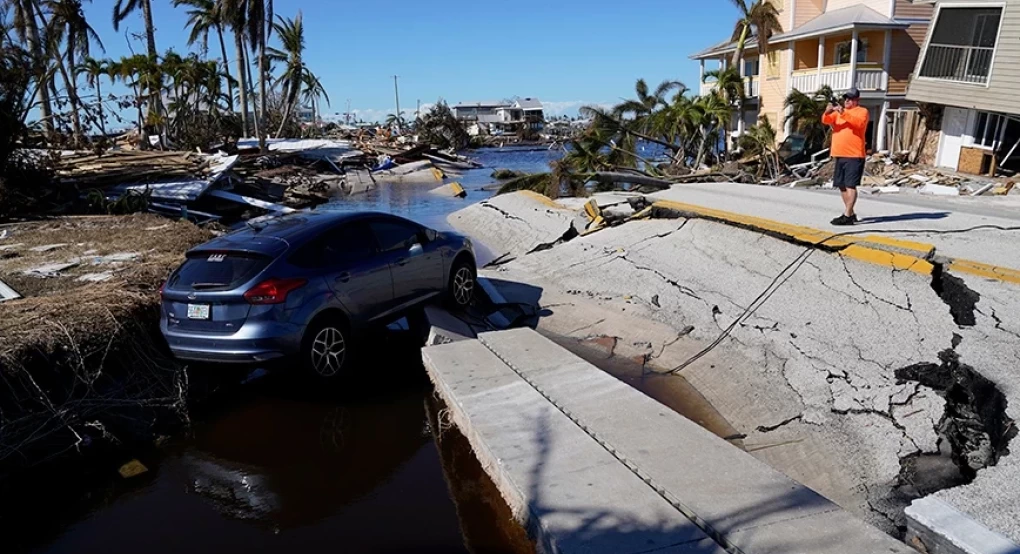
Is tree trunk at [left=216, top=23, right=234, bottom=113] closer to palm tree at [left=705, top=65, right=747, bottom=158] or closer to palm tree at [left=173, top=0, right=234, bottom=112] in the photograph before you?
palm tree at [left=173, top=0, right=234, bottom=112]

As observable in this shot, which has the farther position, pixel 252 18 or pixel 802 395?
pixel 252 18

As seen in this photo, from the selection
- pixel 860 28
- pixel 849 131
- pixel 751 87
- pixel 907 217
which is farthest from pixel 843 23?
pixel 849 131

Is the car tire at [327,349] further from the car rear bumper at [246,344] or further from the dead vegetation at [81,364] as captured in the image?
the dead vegetation at [81,364]

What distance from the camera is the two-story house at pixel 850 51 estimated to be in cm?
2742

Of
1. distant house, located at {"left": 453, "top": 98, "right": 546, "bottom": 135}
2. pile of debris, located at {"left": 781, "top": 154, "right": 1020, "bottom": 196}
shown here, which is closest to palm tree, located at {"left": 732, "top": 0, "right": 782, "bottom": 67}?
pile of debris, located at {"left": 781, "top": 154, "right": 1020, "bottom": 196}

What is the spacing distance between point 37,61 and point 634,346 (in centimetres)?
1754

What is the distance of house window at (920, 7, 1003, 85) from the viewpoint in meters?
20.0

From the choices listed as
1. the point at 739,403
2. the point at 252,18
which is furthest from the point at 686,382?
the point at 252,18

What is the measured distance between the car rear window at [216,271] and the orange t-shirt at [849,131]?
7528 mm

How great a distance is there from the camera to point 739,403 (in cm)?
736

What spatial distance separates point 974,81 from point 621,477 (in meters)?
20.9

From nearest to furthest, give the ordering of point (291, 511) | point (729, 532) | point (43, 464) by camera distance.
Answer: point (729, 532) → point (291, 511) → point (43, 464)

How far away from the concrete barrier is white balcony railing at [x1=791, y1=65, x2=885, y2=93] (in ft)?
83.5

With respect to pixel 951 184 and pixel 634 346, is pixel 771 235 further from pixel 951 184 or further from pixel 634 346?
pixel 951 184
